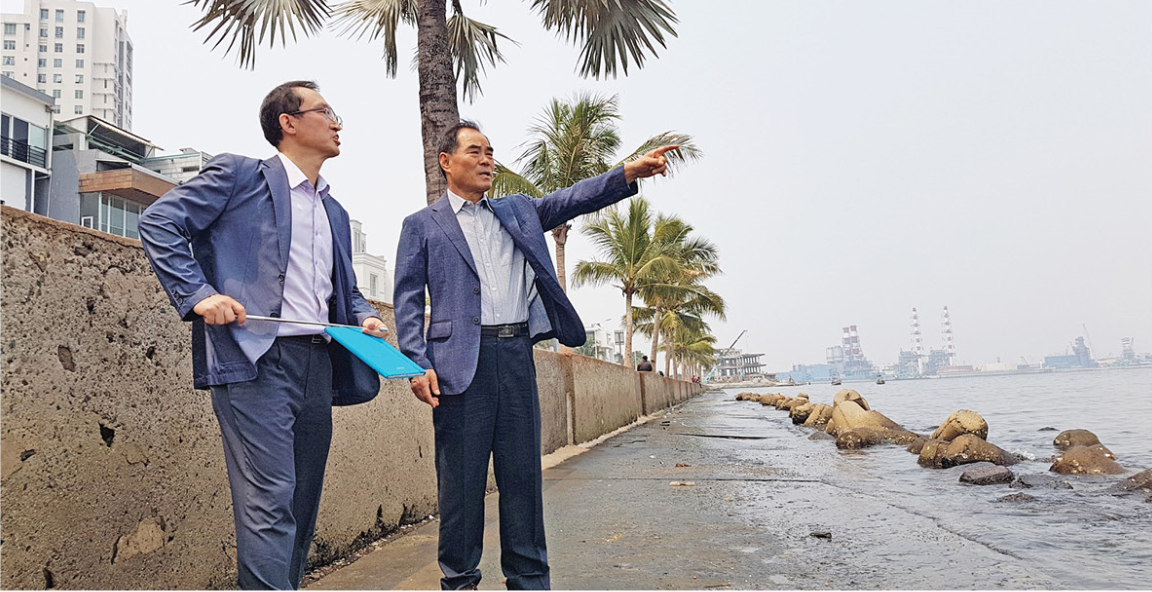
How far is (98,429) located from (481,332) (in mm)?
1174

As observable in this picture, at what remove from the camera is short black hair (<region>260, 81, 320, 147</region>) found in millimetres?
2232

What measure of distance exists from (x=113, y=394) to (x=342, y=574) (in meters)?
1.44

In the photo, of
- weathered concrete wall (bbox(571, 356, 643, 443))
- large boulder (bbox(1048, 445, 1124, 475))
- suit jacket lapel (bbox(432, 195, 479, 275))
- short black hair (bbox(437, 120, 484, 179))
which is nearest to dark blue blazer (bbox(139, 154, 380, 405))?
suit jacket lapel (bbox(432, 195, 479, 275))

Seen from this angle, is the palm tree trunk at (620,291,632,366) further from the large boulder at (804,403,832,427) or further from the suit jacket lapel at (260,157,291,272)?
the suit jacket lapel at (260,157,291,272)

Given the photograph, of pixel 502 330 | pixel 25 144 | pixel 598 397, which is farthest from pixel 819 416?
pixel 25 144

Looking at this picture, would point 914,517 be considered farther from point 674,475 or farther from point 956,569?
point 674,475

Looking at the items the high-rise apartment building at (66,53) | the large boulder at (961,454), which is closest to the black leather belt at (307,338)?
the large boulder at (961,454)

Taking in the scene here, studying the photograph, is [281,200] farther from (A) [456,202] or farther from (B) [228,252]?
(A) [456,202]

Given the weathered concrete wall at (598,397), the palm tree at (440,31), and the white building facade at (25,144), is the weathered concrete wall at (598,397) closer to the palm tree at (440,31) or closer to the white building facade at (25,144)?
the palm tree at (440,31)

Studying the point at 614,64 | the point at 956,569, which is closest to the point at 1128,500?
the point at 956,569

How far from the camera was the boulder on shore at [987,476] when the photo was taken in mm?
6232

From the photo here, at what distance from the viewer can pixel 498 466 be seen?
2562 millimetres

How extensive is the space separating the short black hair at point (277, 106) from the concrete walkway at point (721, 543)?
1879 mm

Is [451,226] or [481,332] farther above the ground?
[451,226]
